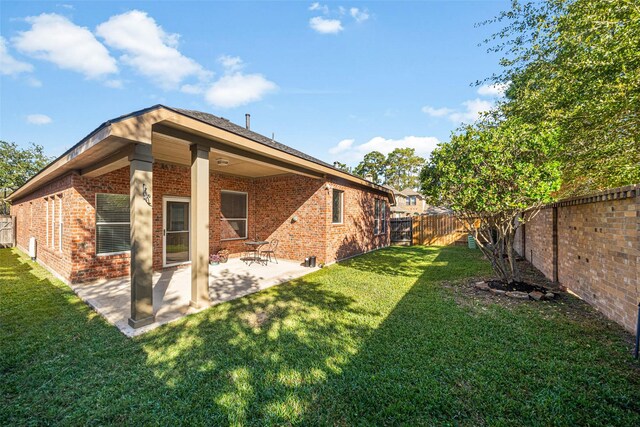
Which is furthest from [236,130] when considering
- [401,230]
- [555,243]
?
[401,230]

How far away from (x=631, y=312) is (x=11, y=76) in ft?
60.7

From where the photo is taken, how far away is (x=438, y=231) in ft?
49.2

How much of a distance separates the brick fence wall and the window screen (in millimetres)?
5734

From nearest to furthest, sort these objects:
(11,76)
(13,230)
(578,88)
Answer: (578,88) → (11,76) → (13,230)

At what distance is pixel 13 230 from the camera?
1407cm

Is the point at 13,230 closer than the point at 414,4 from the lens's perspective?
No

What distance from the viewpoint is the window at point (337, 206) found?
29.9 feet

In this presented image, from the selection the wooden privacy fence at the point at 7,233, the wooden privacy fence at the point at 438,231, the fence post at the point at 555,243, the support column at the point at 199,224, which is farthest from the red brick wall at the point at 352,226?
the wooden privacy fence at the point at 7,233

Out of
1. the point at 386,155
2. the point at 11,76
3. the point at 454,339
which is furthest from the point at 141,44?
the point at 386,155

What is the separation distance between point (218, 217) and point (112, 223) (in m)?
2.89

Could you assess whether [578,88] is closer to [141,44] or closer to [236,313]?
[236,313]

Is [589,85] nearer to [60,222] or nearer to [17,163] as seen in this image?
[60,222]

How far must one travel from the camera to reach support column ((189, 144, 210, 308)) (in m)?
4.30

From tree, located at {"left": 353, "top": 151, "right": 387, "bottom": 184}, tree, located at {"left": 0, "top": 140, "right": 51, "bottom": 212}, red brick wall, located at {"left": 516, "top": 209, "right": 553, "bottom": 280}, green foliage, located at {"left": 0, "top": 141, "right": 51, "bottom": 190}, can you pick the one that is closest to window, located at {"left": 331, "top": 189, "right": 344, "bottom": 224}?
red brick wall, located at {"left": 516, "top": 209, "right": 553, "bottom": 280}
